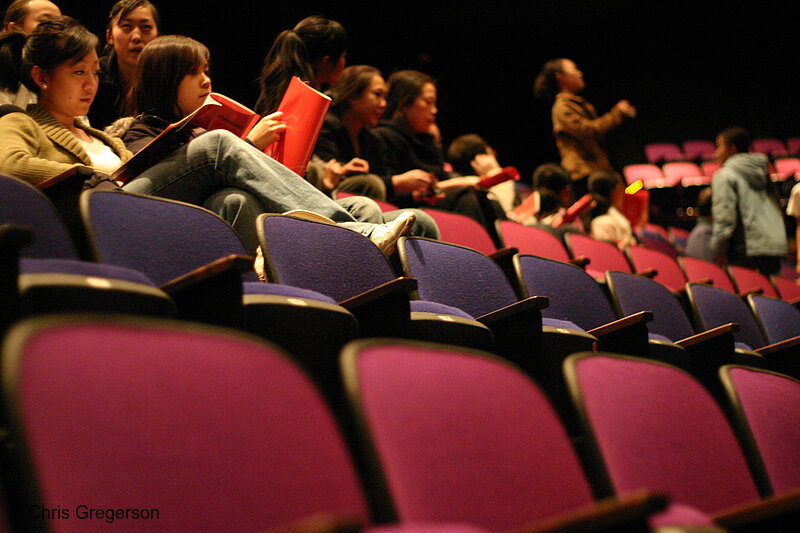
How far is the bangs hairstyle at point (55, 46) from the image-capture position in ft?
3.85

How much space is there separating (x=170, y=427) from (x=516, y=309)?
2.02 ft

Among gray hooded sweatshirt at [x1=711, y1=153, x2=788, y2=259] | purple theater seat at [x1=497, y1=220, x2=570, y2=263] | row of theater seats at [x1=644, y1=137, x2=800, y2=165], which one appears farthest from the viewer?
row of theater seats at [x1=644, y1=137, x2=800, y2=165]

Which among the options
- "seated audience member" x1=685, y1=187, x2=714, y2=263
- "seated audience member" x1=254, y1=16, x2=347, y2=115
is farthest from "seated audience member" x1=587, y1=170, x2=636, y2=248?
"seated audience member" x1=254, y1=16, x2=347, y2=115

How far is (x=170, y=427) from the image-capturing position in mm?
436

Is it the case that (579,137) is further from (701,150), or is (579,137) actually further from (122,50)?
(701,150)

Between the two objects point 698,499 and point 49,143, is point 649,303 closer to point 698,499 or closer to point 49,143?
point 698,499

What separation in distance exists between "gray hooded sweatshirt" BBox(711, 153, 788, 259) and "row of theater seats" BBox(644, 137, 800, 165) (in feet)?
7.70

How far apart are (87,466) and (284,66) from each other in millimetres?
1267

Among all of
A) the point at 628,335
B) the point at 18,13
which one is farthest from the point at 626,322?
the point at 18,13

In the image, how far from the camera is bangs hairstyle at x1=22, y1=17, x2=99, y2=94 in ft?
3.85

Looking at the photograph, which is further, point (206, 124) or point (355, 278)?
point (206, 124)

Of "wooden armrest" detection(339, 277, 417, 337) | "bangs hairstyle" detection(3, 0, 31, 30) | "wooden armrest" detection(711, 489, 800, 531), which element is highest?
"bangs hairstyle" detection(3, 0, 31, 30)

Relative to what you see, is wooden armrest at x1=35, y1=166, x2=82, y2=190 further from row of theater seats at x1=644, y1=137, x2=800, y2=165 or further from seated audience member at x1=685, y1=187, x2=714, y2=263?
row of theater seats at x1=644, y1=137, x2=800, y2=165

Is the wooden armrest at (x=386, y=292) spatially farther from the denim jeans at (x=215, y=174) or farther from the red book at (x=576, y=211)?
the red book at (x=576, y=211)
